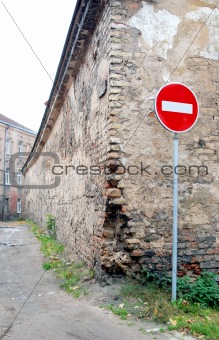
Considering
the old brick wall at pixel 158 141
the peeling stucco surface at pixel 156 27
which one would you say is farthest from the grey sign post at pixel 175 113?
the peeling stucco surface at pixel 156 27

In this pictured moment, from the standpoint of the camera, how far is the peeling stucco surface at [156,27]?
16.4ft

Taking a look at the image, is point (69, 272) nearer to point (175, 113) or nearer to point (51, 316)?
point (51, 316)

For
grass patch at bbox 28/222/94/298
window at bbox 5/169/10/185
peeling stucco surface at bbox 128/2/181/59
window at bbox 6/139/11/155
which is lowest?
grass patch at bbox 28/222/94/298

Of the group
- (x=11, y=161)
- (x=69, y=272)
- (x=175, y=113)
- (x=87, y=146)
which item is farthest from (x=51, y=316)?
(x=11, y=161)

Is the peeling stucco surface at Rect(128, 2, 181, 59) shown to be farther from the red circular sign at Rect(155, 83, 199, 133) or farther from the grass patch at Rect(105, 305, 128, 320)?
the grass patch at Rect(105, 305, 128, 320)

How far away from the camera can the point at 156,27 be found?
5.06 metres

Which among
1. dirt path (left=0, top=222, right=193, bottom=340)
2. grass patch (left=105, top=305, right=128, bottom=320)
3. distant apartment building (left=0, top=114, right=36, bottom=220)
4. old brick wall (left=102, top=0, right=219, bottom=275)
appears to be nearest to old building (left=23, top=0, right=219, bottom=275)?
old brick wall (left=102, top=0, right=219, bottom=275)

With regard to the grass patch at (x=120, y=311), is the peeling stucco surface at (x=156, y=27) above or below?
above

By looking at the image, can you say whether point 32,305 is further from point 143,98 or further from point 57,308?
point 143,98

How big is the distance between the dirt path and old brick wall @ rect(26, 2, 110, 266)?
3.02ft

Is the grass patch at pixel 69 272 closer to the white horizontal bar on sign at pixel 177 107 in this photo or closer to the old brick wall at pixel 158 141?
the old brick wall at pixel 158 141

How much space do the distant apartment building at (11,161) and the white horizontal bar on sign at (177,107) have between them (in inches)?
1282

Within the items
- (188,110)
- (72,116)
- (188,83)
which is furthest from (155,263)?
(72,116)

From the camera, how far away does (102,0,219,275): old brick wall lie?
4.77 metres
